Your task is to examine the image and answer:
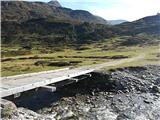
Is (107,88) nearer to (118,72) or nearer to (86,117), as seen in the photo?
(118,72)

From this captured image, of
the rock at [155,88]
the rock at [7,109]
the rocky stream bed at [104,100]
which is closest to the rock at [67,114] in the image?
the rocky stream bed at [104,100]

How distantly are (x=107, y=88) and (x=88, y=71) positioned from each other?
16.2ft

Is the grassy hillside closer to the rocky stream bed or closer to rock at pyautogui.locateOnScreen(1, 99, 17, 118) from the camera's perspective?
the rocky stream bed

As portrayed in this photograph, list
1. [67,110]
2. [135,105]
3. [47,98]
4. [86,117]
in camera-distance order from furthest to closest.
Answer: [47,98] < [135,105] < [67,110] < [86,117]

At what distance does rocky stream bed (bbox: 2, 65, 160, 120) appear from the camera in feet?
106

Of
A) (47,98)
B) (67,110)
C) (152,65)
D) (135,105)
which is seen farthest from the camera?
(152,65)

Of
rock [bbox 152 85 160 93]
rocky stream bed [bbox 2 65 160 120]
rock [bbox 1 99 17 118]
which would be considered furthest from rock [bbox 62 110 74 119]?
rock [bbox 152 85 160 93]

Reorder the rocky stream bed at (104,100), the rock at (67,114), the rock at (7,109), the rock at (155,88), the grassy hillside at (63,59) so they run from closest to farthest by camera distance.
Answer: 1. the rock at (7,109)
2. the rock at (67,114)
3. the rocky stream bed at (104,100)
4. the rock at (155,88)
5. the grassy hillside at (63,59)

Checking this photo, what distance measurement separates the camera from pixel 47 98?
4131 cm

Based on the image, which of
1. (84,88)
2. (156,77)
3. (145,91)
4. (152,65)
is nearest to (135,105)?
(145,91)

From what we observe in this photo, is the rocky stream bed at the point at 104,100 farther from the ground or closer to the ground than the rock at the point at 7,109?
closer to the ground

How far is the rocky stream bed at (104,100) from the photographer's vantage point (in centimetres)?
3225

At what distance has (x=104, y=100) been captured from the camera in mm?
39156

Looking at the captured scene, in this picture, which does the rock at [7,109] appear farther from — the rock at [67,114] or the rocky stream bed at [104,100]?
the rock at [67,114]
